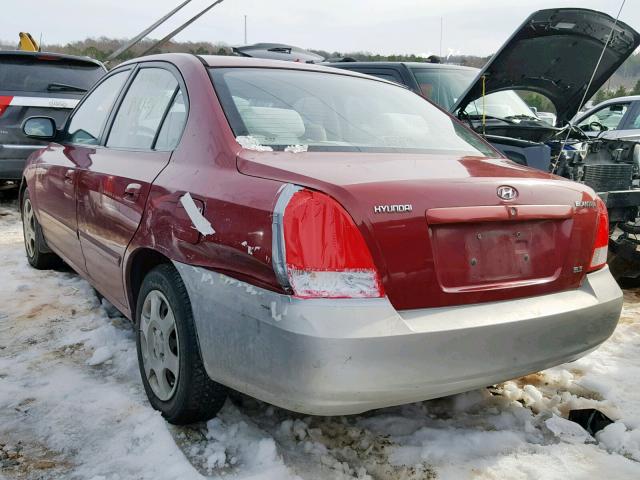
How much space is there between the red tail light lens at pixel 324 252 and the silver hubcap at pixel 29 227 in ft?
11.8

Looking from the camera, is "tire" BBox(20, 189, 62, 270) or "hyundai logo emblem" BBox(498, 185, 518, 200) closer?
"hyundai logo emblem" BBox(498, 185, 518, 200)

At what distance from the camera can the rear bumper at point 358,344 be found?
1.88 metres

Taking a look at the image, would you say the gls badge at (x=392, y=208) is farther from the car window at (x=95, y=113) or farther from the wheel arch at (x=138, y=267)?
the car window at (x=95, y=113)

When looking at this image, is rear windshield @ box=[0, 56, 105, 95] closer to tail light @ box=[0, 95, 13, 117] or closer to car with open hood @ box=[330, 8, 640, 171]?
tail light @ box=[0, 95, 13, 117]

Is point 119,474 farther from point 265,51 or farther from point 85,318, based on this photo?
point 265,51

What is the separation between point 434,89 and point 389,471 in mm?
4669

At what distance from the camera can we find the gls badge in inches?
77.7

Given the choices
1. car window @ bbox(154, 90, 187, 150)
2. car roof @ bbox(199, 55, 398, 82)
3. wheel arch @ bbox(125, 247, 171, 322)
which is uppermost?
car roof @ bbox(199, 55, 398, 82)

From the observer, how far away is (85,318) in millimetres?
3836

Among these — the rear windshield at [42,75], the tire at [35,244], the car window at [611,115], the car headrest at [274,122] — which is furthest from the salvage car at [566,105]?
the rear windshield at [42,75]

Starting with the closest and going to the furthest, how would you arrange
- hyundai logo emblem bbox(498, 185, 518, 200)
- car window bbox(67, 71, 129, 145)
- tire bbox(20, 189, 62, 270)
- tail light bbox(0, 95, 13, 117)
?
hyundai logo emblem bbox(498, 185, 518, 200), car window bbox(67, 71, 129, 145), tire bbox(20, 189, 62, 270), tail light bbox(0, 95, 13, 117)

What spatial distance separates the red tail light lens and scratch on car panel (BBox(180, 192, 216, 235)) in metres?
0.39

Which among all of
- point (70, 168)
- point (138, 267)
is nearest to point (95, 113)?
point (70, 168)

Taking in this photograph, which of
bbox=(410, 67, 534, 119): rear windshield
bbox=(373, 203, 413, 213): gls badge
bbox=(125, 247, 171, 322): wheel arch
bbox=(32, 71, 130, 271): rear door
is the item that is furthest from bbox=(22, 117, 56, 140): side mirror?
bbox=(410, 67, 534, 119): rear windshield
